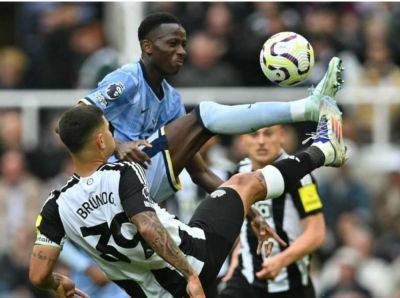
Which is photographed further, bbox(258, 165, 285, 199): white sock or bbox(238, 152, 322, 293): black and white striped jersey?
bbox(238, 152, 322, 293): black and white striped jersey

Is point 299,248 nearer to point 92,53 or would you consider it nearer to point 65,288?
point 65,288

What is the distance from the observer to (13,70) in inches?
616

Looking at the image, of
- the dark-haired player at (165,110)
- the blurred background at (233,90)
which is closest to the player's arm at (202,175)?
the dark-haired player at (165,110)

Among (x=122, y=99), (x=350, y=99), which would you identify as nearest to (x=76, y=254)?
(x=122, y=99)

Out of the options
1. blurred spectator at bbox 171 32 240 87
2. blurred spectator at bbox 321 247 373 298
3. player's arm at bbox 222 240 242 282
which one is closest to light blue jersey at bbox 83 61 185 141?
player's arm at bbox 222 240 242 282

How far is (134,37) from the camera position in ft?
50.4

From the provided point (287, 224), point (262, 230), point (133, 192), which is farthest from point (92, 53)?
point (133, 192)

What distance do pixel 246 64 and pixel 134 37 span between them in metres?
1.46

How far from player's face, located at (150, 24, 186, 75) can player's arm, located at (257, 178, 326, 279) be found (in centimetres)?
158

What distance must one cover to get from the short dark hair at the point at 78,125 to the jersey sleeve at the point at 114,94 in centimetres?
57

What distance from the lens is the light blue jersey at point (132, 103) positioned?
28.6ft

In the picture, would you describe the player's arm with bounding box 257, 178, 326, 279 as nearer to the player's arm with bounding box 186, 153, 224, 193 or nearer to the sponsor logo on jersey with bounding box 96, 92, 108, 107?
the player's arm with bounding box 186, 153, 224, 193

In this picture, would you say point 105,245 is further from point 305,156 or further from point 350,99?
point 350,99

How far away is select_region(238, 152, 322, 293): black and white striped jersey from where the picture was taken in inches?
386
